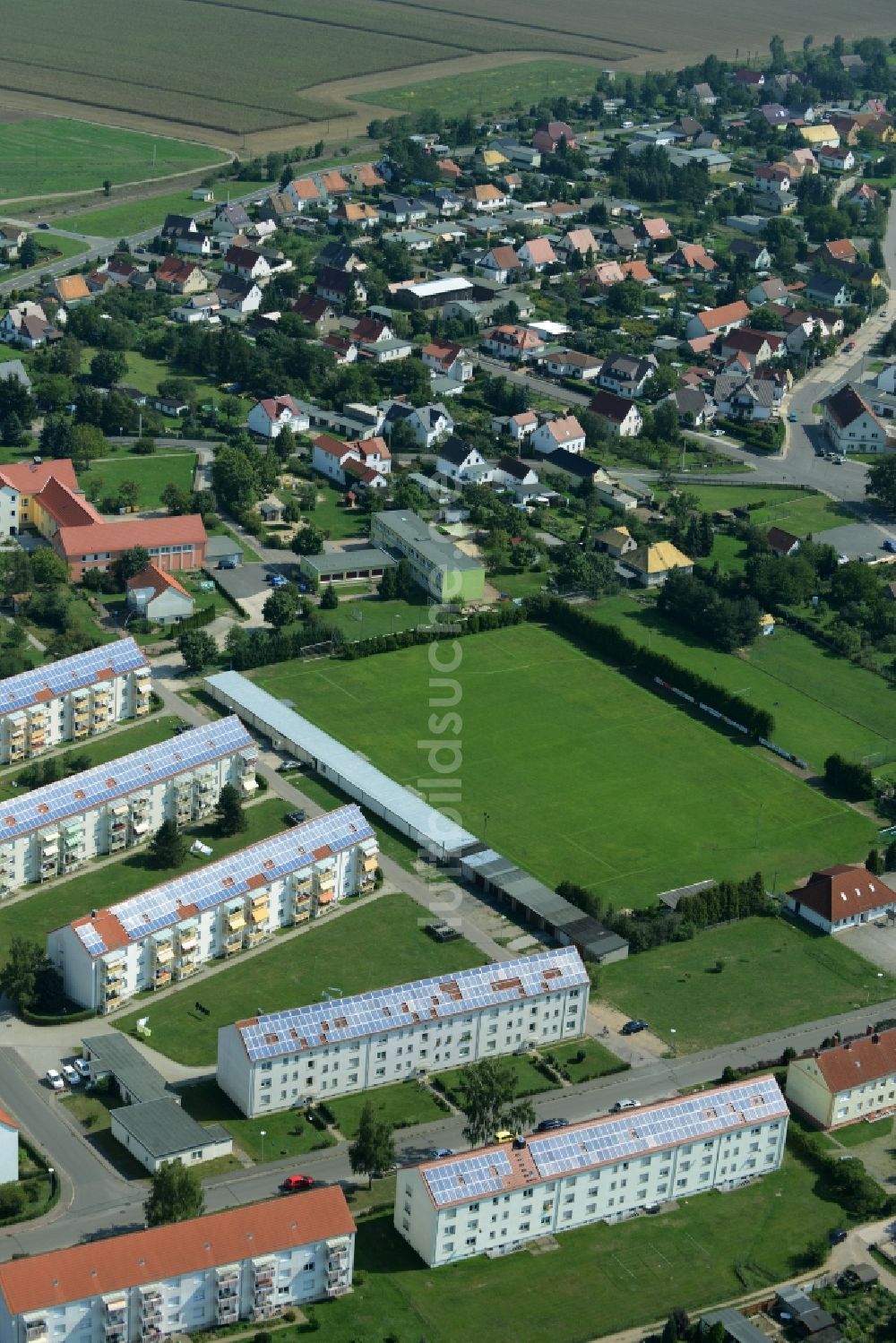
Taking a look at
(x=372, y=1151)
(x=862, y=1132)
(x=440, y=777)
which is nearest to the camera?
(x=372, y=1151)

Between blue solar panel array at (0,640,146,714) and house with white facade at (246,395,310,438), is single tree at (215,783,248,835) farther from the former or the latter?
house with white facade at (246,395,310,438)

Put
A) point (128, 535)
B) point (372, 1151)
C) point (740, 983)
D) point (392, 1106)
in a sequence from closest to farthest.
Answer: point (372, 1151)
point (392, 1106)
point (740, 983)
point (128, 535)

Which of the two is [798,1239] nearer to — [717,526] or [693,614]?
[693,614]

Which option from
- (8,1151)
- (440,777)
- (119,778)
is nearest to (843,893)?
(440,777)

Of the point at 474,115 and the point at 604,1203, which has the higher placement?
the point at 474,115

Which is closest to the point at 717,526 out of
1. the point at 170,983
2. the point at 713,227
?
the point at 170,983

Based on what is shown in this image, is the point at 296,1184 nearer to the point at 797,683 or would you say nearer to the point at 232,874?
the point at 232,874
